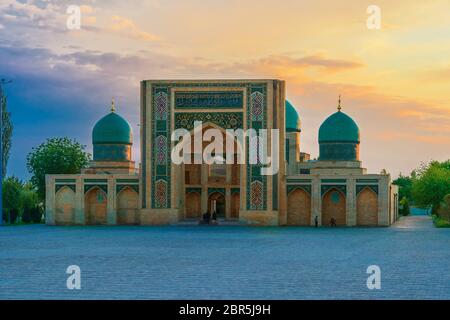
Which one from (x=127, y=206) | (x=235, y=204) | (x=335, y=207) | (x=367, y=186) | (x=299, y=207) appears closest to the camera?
(x=367, y=186)

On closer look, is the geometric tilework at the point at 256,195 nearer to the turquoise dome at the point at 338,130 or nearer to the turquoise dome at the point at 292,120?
the turquoise dome at the point at 338,130

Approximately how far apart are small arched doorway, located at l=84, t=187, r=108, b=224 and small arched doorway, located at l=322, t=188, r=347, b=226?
1135 cm

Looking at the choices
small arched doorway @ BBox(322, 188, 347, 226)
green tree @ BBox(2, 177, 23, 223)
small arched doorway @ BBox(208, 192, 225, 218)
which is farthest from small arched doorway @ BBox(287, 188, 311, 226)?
green tree @ BBox(2, 177, 23, 223)

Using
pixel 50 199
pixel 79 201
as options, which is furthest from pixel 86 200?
pixel 50 199

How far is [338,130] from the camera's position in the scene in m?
44.2

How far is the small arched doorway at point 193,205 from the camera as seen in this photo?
42.0 m

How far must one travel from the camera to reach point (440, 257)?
1933cm

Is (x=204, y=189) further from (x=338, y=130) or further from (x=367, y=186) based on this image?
(x=367, y=186)

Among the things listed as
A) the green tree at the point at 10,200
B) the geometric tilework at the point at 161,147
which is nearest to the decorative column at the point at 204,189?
the geometric tilework at the point at 161,147

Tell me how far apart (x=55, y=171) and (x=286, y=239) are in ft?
82.1

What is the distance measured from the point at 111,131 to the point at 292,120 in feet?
36.2

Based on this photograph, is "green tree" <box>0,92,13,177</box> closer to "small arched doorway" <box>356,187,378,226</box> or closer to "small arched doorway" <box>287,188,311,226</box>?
"small arched doorway" <box>287,188,311,226</box>

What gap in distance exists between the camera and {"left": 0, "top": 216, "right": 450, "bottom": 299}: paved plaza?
12.6 meters

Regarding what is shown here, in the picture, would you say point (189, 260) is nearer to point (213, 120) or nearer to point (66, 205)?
point (213, 120)
